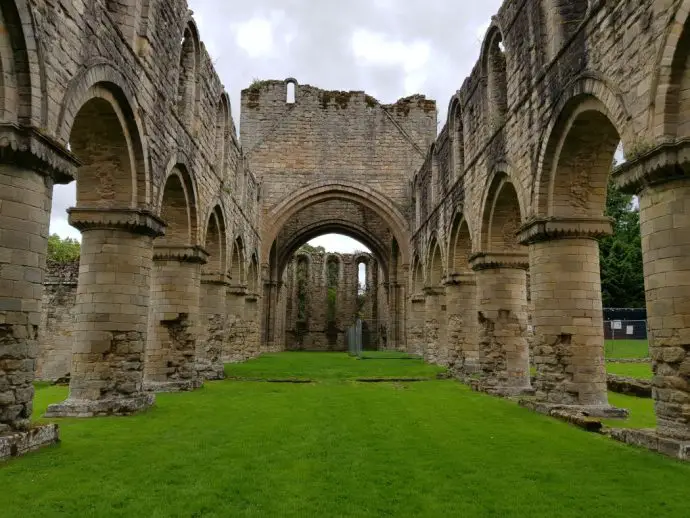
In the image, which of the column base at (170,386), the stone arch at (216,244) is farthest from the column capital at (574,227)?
the stone arch at (216,244)

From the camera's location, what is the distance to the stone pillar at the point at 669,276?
574cm

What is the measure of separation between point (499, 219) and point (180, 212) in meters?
7.06

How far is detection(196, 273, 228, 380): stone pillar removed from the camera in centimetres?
1528

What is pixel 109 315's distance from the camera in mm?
8711

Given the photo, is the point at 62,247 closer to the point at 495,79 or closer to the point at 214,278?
the point at 214,278

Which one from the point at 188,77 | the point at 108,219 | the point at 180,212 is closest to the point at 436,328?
the point at 180,212

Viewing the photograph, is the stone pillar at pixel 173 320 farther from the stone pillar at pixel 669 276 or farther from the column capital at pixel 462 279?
the stone pillar at pixel 669 276

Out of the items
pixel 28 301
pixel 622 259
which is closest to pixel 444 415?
pixel 28 301

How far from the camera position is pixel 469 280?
15867 millimetres

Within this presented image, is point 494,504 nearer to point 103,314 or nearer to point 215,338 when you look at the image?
point 103,314

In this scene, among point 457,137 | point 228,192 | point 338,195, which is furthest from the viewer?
point 338,195

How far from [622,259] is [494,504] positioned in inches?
1129

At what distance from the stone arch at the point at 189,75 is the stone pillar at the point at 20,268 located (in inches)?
267

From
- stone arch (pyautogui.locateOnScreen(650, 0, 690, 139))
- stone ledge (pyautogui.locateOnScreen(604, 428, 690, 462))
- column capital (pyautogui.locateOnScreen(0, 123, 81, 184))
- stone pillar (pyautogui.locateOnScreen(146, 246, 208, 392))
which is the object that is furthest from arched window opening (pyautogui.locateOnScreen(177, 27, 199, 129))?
stone ledge (pyautogui.locateOnScreen(604, 428, 690, 462))
